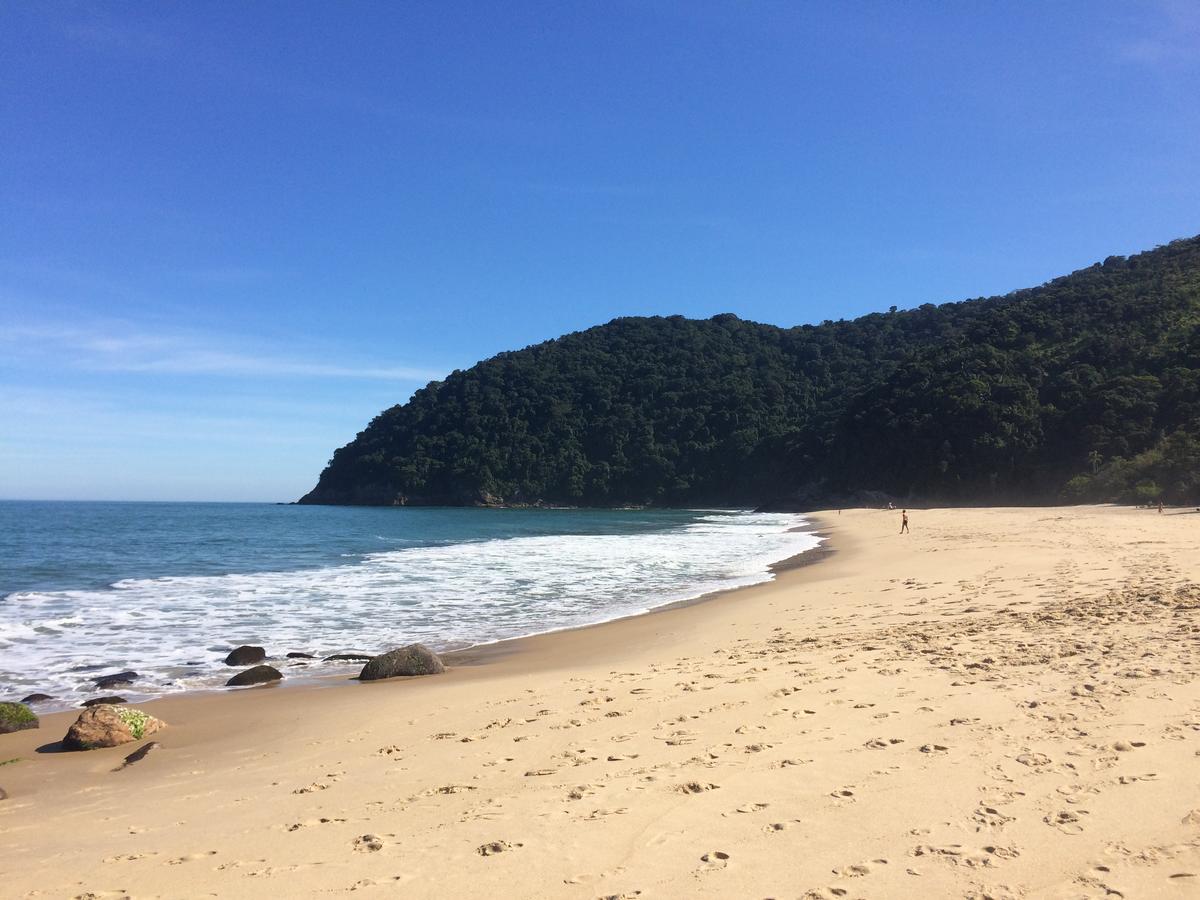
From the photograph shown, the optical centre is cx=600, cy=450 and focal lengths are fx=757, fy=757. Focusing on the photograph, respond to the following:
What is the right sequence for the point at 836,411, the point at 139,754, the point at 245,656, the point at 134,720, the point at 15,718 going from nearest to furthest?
the point at 139,754, the point at 134,720, the point at 15,718, the point at 245,656, the point at 836,411

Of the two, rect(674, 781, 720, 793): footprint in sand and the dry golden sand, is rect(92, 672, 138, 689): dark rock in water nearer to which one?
the dry golden sand

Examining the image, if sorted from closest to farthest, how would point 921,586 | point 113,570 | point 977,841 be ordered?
point 977,841 → point 921,586 → point 113,570

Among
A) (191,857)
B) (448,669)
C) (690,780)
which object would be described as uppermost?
(690,780)

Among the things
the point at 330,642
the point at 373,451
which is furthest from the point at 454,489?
the point at 330,642

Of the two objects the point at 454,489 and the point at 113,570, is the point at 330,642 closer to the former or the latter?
the point at 113,570

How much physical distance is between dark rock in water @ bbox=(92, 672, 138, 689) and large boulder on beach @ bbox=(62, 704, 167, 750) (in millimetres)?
2756

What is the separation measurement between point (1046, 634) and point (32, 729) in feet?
35.4

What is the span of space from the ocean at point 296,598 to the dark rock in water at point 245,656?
0.30m

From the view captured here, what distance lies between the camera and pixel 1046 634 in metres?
8.34

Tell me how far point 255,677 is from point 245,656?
4.53 feet

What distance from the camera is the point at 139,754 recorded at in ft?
22.0

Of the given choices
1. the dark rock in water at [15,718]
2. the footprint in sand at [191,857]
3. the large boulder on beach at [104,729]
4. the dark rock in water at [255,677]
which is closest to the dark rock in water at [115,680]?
the dark rock in water at [255,677]

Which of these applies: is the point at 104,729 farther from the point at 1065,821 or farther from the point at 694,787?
the point at 1065,821

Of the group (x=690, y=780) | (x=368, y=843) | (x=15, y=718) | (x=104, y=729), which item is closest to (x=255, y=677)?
(x=15, y=718)
